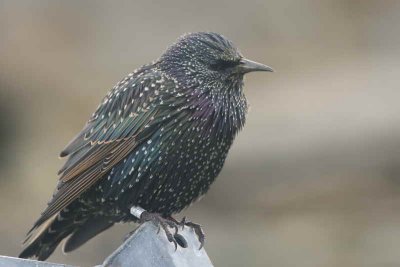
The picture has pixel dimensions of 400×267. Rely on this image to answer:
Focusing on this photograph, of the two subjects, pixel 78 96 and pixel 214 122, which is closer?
pixel 214 122

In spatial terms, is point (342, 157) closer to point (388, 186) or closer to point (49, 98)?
point (388, 186)

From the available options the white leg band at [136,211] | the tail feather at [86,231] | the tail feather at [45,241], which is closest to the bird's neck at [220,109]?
the white leg band at [136,211]

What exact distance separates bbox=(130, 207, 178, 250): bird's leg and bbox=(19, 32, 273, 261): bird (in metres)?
0.02

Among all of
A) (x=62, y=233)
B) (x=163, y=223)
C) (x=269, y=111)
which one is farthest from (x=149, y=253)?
(x=269, y=111)

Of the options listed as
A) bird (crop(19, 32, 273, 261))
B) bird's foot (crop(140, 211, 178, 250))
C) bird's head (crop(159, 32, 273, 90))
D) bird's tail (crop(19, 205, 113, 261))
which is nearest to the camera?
bird's foot (crop(140, 211, 178, 250))

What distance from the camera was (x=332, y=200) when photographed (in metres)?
7.47

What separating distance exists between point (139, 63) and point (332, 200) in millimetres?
1662

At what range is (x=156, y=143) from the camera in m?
3.85

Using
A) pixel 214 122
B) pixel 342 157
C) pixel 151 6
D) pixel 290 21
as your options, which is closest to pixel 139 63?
pixel 151 6

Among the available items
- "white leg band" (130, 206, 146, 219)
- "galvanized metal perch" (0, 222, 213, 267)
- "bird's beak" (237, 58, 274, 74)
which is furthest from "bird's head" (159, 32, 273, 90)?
"galvanized metal perch" (0, 222, 213, 267)

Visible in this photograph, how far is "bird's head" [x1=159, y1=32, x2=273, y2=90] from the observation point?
396cm

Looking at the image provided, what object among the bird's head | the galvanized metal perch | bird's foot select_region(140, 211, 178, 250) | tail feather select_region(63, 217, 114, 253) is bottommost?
tail feather select_region(63, 217, 114, 253)

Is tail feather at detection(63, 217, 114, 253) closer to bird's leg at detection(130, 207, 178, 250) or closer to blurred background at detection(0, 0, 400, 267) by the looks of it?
bird's leg at detection(130, 207, 178, 250)

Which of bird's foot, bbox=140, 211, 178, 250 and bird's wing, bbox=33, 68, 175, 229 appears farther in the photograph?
bird's wing, bbox=33, 68, 175, 229
